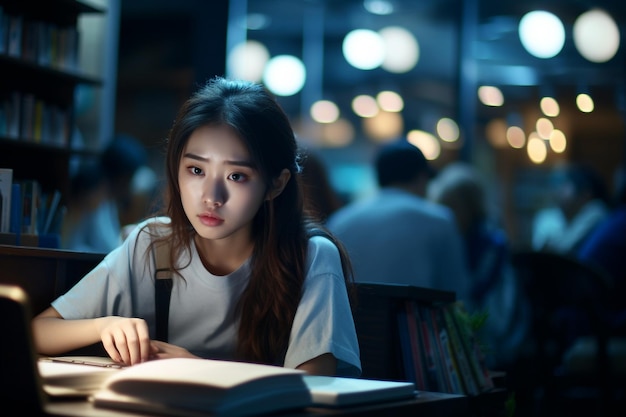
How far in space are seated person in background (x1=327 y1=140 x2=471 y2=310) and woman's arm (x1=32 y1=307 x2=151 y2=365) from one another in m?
2.62

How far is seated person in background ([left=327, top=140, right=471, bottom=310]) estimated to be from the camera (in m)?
4.50

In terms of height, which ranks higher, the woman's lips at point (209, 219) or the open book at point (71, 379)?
the woman's lips at point (209, 219)

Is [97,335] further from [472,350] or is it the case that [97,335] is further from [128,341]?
[472,350]

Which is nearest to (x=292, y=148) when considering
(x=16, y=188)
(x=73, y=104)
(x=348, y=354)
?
(x=348, y=354)

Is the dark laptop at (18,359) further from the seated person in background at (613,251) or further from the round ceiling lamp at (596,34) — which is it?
the round ceiling lamp at (596,34)

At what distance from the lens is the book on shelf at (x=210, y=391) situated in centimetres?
130

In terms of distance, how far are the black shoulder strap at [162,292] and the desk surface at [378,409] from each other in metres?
0.64

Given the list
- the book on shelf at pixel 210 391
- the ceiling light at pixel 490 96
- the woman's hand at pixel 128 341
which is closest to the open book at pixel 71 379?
the book on shelf at pixel 210 391

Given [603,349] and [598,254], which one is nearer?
[603,349]

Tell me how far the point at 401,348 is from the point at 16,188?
3.44 ft

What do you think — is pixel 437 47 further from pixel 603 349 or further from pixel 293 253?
pixel 293 253

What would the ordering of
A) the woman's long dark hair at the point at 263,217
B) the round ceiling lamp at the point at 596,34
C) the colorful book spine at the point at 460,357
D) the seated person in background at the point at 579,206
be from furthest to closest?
the round ceiling lamp at the point at 596,34, the seated person in background at the point at 579,206, the colorful book spine at the point at 460,357, the woman's long dark hair at the point at 263,217

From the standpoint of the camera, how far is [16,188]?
7.91 feet

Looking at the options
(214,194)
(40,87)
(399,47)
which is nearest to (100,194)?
(40,87)
